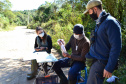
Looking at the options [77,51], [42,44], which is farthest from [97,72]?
[42,44]

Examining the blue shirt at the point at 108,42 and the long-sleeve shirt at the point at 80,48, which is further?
the long-sleeve shirt at the point at 80,48

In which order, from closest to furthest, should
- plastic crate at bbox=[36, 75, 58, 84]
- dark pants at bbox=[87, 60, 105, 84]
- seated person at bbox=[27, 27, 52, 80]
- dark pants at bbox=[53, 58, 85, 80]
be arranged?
1. dark pants at bbox=[87, 60, 105, 84]
2. dark pants at bbox=[53, 58, 85, 80]
3. plastic crate at bbox=[36, 75, 58, 84]
4. seated person at bbox=[27, 27, 52, 80]

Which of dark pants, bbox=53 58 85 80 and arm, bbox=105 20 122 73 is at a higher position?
arm, bbox=105 20 122 73

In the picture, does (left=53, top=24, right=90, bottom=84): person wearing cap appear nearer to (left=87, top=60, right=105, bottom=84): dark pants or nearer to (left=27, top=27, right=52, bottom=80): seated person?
(left=87, top=60, right=105, bottom=84): dark pants

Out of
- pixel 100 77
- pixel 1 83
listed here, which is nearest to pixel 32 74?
pixel 1 83

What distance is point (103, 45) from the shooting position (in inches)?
76.0

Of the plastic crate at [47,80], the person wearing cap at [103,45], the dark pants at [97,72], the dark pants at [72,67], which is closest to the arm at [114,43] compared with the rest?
the person wearing cap at [103,45]

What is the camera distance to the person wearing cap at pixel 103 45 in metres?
1.74

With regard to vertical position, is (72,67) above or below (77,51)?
below

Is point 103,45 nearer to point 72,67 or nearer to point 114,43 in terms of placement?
point 114,43

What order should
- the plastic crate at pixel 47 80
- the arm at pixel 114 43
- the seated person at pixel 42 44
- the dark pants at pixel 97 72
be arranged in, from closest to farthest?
the arm at pixel 114 43 < the dark pants at pixel 97 72 < the plastic crate at pixel 47 80 < the seated person at pixel 42 44

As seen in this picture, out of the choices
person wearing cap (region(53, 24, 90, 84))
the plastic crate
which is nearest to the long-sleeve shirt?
person wearing cap (region(53, 24, 90, 84))

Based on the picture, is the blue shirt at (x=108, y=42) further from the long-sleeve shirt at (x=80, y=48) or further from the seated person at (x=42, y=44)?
the seated person at (x=42, y=44)

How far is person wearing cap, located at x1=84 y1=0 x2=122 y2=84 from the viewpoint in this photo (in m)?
1.74
